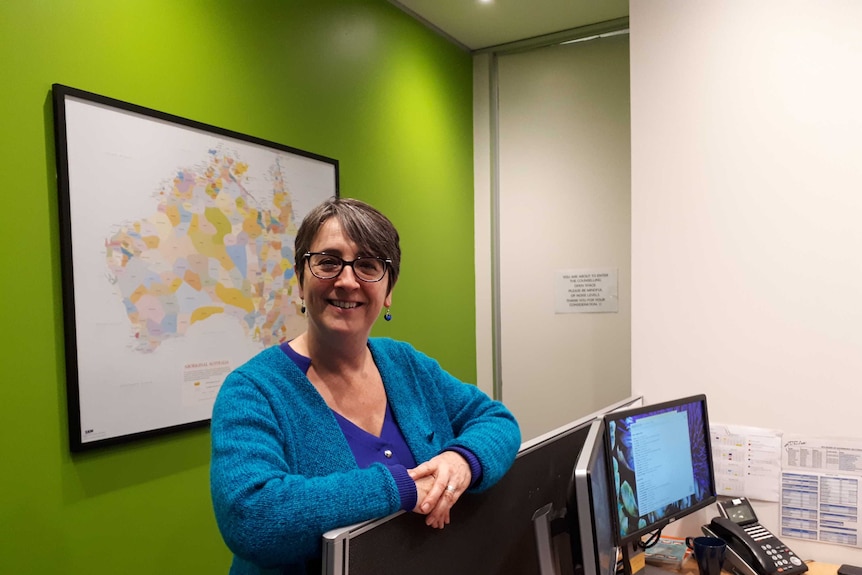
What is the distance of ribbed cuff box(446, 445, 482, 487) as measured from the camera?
117 centimetres

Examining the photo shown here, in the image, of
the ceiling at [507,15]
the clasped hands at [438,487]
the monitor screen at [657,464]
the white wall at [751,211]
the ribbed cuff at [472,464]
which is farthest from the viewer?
the ceiling at [507,15]

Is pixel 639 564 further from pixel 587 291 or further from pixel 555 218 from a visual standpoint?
pixel 555 218

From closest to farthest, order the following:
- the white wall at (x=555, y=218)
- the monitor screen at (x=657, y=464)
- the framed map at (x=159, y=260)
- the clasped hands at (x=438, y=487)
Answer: the clasped hands at (x=438, y=487), the monitor screen at (x=657, y=464), the framed map at (x=159, y=260), the white wall at (x=555, y=218)

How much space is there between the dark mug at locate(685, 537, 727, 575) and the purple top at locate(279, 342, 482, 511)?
96cm


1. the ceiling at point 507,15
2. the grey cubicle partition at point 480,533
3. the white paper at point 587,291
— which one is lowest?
the grey cubicle partition at point 480,533

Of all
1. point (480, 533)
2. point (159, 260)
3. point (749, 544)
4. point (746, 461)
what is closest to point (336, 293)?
point (480, 533)

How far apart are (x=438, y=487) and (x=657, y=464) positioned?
2.92 ft

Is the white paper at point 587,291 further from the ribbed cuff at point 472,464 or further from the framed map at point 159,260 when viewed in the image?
the ribbed cuff at point 472,464

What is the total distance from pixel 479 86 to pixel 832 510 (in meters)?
2.65

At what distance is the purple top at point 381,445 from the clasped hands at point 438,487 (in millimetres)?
54

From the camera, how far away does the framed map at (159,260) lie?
1646mm

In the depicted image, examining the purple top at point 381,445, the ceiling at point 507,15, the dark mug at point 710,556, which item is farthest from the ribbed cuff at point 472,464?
the ceiling at point 507,15

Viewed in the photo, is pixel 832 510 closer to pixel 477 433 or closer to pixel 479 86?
pixel 477 433

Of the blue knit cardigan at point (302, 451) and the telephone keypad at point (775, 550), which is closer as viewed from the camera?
the blue knit cardigan at point (302, 451)
